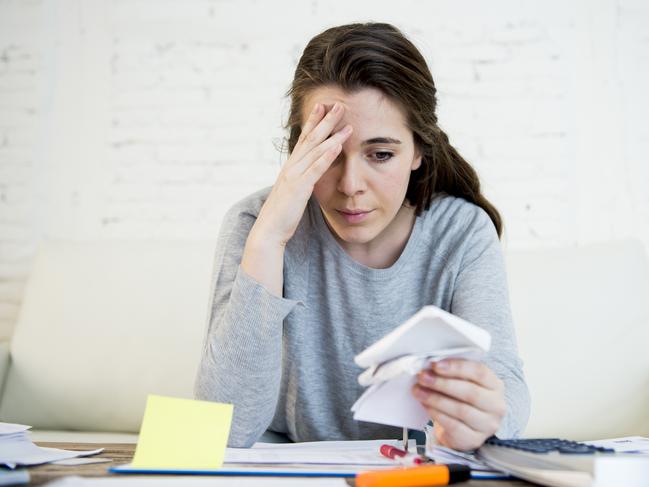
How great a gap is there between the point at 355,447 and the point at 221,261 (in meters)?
0.48

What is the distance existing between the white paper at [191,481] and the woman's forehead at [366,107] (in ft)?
2.25

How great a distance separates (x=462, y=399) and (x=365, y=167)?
536mm

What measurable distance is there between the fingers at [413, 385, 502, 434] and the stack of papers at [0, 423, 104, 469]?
424 millimetres

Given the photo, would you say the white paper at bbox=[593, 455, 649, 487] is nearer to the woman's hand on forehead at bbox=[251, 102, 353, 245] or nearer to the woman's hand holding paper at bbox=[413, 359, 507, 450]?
the woman's hand holding paper at bbox=[413, 359, 507, 450]

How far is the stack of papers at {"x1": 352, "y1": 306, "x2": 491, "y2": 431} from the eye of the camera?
0.70m

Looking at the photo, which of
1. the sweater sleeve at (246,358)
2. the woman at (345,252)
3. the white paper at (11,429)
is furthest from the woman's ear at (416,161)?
the white paper at (11,429)

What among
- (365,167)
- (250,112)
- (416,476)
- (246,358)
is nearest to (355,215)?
(365,167)

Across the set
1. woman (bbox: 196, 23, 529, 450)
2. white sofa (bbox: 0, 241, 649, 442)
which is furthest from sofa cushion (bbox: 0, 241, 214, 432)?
woman (bbox: 196, 23, 529, 450)

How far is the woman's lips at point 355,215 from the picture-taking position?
4.20 ft

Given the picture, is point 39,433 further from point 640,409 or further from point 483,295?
point 640,409

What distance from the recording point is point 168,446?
81 centimetres

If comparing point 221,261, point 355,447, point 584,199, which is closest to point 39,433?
point 221,261

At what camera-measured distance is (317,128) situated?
1248 mm

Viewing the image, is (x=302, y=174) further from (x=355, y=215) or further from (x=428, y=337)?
(x=428, y=337)
